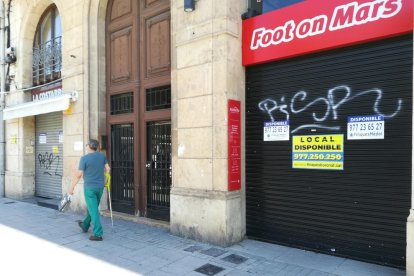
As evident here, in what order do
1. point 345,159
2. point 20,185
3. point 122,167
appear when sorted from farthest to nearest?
point 20,185
point 122,167
point 345,159

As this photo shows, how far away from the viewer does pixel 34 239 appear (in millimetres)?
6230

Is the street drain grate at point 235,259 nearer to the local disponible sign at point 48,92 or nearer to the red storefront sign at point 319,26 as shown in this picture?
the red storefront sign at point 319,26

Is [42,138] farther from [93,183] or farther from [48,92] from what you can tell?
[93,183]

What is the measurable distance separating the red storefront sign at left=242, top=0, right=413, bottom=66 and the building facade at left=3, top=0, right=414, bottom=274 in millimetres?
19

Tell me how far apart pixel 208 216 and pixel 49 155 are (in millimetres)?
6987

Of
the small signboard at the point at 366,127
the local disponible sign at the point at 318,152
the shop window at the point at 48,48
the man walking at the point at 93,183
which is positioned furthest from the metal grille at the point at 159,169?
the shop window at the point at 48,48

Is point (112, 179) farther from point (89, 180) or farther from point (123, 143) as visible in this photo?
point (89, 180)

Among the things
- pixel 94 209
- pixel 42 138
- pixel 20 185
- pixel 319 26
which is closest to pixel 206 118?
pixel 319 26

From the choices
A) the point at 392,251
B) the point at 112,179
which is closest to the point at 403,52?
the point at 392,251

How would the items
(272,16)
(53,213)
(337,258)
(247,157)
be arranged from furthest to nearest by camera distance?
1. (53,213)
2. (247,157)
3. (272,16)
4. (337,258)

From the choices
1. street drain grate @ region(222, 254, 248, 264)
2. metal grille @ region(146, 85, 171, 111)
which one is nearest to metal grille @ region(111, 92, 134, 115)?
metal grille @ region(146, 85, 171, 111)

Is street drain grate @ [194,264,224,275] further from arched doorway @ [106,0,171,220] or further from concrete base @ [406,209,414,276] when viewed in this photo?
arched doorway @ [106,0,171,220]

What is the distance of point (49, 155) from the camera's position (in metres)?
10.7

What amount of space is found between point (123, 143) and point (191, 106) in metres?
2.68
